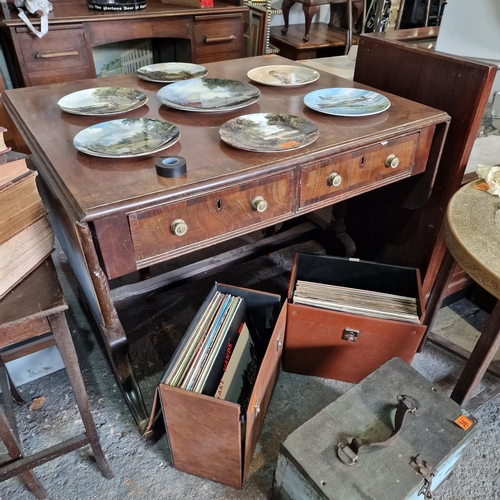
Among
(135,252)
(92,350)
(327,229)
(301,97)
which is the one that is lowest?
(92,350)

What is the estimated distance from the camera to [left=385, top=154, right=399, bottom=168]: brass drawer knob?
114cm

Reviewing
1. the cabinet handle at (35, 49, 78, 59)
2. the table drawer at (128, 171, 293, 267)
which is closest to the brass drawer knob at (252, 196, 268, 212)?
the table drawer at (128, 171, 293, 267)

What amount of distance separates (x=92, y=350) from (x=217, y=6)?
6.90 ft

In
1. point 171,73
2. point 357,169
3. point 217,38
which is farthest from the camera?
point 217,38

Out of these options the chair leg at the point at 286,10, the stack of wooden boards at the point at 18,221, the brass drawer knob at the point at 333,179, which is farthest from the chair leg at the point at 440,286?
the chair leg at the point at 286,10

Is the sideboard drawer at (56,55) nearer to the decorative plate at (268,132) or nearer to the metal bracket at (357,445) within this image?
the decorative plate at (268,132)

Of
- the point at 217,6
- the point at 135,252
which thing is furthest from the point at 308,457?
the point at 217,6

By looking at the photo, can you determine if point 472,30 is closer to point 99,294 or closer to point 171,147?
point 171,147

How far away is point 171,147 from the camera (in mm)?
979

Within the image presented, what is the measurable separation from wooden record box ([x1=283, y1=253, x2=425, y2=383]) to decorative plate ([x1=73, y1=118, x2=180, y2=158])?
1.84 feet

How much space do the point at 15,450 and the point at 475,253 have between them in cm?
108

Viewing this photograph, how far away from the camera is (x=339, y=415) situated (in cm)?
100

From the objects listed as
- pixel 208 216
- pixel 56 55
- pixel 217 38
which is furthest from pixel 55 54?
pixel 208 216

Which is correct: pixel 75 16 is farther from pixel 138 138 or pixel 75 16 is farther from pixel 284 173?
pixel 284 173
